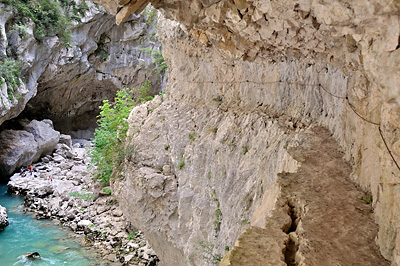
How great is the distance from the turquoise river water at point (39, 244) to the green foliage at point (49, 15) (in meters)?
10.3

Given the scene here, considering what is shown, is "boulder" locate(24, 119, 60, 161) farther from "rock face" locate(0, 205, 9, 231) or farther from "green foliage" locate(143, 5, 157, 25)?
"green foliage" locate(143, 5, 157, 25)

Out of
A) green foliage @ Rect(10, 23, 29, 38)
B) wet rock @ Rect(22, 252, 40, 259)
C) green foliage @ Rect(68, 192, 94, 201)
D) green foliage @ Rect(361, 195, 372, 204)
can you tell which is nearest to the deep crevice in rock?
green foliage @ Rect(361, 195, 372, 204)

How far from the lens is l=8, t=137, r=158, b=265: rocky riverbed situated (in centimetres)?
1002

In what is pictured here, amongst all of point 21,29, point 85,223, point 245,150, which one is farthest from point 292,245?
point 21,29

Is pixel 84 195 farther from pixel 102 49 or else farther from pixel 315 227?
pixel 102 49

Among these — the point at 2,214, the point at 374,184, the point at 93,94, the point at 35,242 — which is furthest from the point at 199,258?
the point at 93,94

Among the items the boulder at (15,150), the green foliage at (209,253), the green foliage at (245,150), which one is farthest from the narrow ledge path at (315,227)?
the boulder at (15,150)

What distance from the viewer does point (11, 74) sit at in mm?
15516

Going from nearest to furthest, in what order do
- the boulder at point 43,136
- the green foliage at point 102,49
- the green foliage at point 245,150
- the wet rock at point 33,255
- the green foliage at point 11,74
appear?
the green foliage at point 245,150 → the wet rock at point 33,255 → the green foliage at point 11,74 → the boulder at point 43,136 → the green foliage at point 102,49

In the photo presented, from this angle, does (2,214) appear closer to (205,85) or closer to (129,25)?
(205,85)

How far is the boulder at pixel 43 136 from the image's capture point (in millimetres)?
20359

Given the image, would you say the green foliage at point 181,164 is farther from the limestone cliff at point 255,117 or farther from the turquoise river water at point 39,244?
the turquoise river water at point 39,244

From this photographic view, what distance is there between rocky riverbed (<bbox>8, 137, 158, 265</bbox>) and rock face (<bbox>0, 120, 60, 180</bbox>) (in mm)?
769

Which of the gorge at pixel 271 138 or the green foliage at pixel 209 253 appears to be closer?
the gorge at pixel 271 138
